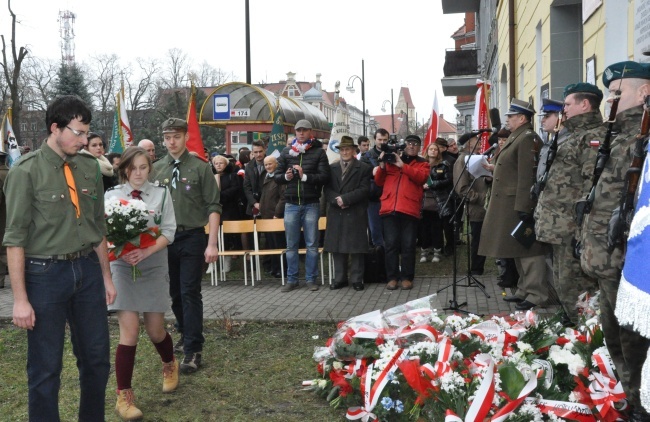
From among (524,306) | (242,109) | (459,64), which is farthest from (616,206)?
(459,64)

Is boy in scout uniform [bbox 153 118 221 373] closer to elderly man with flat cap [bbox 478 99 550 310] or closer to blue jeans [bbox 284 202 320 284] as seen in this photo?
elderly man with flat cap [bbox 478 99 550 310]

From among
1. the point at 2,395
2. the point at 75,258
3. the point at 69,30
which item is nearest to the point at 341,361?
the point at 75,258

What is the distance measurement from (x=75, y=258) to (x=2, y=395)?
216 centimetres

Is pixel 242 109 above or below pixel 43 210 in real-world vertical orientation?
above

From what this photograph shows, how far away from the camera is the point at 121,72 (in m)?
64.3

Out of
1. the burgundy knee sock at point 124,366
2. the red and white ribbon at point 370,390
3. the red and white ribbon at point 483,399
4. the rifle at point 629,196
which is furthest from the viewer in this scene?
the burgundy knee sock at point 124,366

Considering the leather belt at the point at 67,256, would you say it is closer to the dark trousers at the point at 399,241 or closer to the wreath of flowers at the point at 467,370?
the wreath of flowers at the point at 467,370

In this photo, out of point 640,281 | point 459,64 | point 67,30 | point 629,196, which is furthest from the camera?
point 67,30

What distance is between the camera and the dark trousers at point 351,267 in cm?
968

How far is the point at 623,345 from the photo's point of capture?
11.5 feet

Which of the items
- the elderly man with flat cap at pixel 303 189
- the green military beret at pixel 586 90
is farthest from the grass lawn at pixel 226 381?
the green military beret at pixel 586 90

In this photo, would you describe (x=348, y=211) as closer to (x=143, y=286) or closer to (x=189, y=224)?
(x=189, y=224)

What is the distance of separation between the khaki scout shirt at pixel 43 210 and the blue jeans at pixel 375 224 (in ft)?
25.2

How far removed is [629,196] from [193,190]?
12.2 ft
